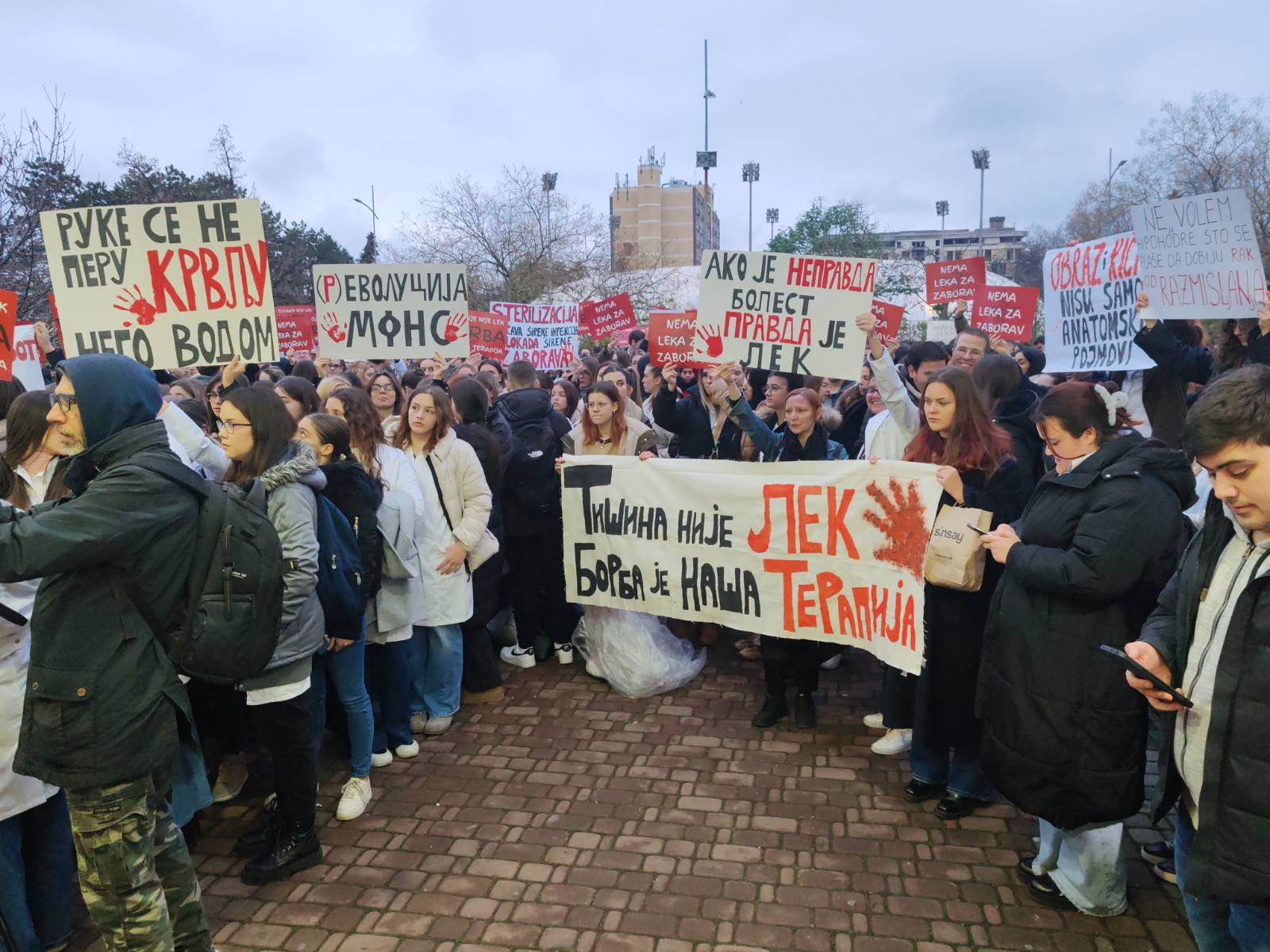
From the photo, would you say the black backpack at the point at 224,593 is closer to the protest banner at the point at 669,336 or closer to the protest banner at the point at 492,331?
the protest banner at the point at 669,336

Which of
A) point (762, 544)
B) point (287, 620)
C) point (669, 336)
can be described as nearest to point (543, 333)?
point (669, 336)

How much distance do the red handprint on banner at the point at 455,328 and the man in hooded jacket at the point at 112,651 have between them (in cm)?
481

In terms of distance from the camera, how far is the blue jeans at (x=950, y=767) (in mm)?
4297

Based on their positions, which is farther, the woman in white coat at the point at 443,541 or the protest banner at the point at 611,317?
the protest banner at the point at 611,317

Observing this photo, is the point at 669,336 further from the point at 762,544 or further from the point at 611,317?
the point at 611,317

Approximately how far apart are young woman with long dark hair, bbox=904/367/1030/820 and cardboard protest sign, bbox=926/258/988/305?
6970 mm

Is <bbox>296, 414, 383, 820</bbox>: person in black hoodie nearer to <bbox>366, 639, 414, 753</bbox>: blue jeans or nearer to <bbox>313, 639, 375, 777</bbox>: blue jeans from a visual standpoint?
<bbox>313, 639, 375, 777</bbox>: blue jeans

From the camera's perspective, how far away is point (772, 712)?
5.34 metres

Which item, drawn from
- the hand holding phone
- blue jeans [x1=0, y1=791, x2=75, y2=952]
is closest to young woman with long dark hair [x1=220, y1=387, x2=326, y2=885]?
blue jeans [x1=0, y1=791, x2=75, y2=952]

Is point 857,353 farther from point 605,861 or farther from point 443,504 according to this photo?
point 605,861

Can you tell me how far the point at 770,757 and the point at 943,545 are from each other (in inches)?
69.8

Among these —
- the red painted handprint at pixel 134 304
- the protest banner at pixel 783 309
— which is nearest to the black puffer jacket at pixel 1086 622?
the protest banner at pixel 783 309

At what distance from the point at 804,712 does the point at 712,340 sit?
2.60 metres

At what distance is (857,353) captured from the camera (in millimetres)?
5449
